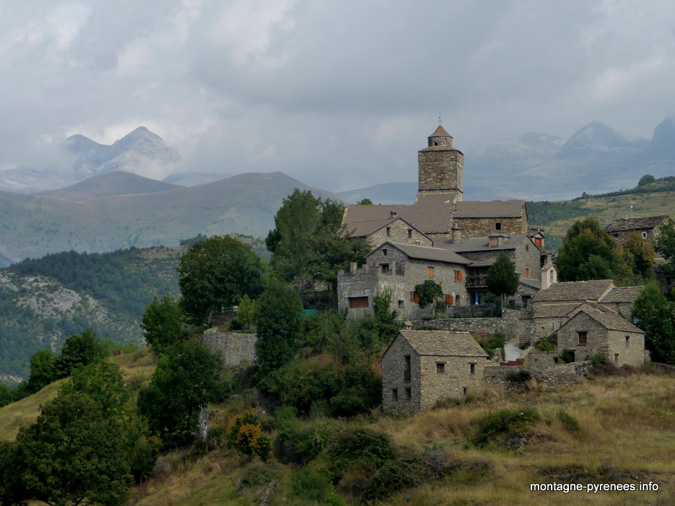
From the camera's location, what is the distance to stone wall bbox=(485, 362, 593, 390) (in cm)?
4509

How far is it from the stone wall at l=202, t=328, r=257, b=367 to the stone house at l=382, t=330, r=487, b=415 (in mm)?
14759

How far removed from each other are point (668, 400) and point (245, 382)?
91.1 ft

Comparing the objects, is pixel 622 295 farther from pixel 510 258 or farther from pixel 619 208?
pixel 619 208

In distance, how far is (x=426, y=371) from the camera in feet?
149

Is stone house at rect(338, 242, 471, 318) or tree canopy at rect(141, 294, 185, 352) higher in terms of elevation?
stone house at rect(338, 242, 471, 318)

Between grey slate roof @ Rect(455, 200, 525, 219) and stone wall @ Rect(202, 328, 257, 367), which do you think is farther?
grey slate roof @ Rect(455, 200, 525, 219)

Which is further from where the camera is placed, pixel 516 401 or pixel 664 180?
pixel 664 180

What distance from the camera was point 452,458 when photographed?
37.8m

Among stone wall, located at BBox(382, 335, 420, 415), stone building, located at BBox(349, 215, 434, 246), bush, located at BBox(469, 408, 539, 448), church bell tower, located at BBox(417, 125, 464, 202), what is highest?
church bell tower, located at BBox(417, 125, 464, 202)

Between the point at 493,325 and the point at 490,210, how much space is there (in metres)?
24.4

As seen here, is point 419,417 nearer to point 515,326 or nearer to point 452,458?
point 452,458

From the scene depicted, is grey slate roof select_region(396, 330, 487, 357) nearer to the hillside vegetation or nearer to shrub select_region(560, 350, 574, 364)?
shrub select_region(560, 350, 574, 364)

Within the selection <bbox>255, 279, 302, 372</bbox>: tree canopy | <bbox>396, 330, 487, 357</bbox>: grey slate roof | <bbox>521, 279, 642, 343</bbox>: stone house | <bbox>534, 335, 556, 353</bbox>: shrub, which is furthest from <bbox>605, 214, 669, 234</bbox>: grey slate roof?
<bbox>255, 279, 302, 372</bbox>: tree canopy

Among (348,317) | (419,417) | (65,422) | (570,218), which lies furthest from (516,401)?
(570,218)
